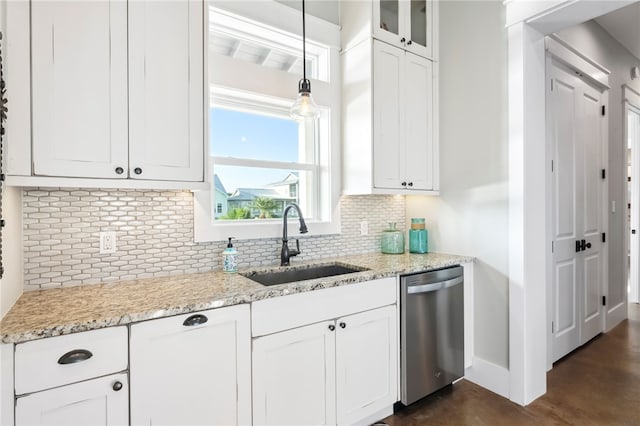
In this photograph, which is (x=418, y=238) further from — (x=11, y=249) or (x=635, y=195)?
(x=635, y=195)

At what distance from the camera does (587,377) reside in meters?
2.51

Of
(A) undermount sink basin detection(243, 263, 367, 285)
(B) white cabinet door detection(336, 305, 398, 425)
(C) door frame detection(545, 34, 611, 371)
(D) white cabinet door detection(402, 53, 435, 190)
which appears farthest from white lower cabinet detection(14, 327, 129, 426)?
(C) door frame detection(545, 34, 611, 371)

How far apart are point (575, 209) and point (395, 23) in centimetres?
225

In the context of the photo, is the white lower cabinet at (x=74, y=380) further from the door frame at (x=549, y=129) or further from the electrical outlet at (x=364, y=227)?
the door frame at (x=549, y=129)

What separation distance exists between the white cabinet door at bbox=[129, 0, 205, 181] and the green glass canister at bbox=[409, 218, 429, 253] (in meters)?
1.79

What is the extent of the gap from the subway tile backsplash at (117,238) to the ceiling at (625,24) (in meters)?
3.74

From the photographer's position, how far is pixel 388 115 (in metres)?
2.40

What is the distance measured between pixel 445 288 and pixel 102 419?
193 centimetres

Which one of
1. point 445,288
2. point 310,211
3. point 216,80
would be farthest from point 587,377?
point 216,80

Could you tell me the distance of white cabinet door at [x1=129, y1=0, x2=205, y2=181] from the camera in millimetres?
1553

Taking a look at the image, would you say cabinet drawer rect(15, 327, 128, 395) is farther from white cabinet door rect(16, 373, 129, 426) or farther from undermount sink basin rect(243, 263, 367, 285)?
undermount sink basin rect(243, 263, 367, 285)

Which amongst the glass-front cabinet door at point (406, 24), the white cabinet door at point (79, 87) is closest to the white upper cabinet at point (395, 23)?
the glass-front cabinet door at point (406, 24)

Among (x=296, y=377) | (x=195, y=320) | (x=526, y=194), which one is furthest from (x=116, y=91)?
(x=526, y=194)

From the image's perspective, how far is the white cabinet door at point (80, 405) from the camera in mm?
1075
